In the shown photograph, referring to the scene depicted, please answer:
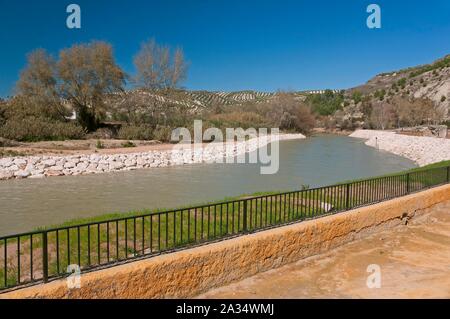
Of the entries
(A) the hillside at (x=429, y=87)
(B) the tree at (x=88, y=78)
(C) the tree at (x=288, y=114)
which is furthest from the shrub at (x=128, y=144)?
(A) the hillside at (x=429, y=87)

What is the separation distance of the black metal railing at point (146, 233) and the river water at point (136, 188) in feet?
11.7

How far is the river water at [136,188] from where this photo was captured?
40.5 ft

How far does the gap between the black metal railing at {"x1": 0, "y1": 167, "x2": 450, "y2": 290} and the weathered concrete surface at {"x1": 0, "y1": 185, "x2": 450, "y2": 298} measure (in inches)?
14.4

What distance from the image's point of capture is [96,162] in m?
23.0

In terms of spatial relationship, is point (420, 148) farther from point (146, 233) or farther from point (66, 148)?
point (146, 233)

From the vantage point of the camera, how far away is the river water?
12.4 metres

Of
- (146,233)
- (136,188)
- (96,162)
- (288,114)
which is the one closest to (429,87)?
(288,114)

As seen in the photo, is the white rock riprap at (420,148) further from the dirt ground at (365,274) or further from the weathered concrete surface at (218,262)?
the weathered concrete surface at (218,262)

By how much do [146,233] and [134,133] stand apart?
2924cm

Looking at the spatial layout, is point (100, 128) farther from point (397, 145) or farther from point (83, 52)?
point (397, 145)

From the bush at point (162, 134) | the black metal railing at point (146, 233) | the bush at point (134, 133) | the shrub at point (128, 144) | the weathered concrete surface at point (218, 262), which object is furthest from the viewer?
the bush at point (162, 134)

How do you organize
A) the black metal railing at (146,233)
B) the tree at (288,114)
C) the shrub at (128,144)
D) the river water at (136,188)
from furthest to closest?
1. the tree at (288,114)
2. the shrub at (128,144)
3. the river water at (136,188)
4. the black metal railing at (146,233)
